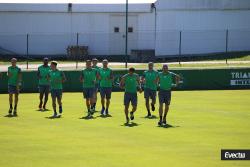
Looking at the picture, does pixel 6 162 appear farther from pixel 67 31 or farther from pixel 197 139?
pixel 67 31

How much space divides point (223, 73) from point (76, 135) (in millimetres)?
19135

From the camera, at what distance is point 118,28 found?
52938 millimetres

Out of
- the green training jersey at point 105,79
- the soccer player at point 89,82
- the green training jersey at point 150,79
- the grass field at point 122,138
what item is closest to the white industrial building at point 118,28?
the grass field at point 122,138

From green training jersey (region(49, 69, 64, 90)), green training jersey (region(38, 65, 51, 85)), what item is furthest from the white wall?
green training jersey (region(49, 69, 64, 90))

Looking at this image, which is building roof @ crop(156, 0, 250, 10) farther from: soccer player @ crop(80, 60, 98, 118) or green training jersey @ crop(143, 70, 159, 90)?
soccer player @ crop(80, 60, 98, 118)

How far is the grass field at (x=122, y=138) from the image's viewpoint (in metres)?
17.9

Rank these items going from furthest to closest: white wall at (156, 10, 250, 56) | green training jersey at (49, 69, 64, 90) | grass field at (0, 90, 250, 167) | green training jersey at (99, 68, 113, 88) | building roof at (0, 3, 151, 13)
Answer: building roof at (0, 3, 151, 13) → white wall at (156, 10, 250, 56) → green training jersey at (99, 68, 113, 88) → green training jersey at (49, 69, 64, 90) → grass field at (0, 90, 250, 167)

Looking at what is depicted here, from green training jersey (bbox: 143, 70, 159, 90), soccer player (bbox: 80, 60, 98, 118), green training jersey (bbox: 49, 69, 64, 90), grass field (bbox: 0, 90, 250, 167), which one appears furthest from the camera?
green training jersey (bbox: 143, 70, 159, 90)

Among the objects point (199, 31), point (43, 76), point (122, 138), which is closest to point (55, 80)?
point (43, 76)

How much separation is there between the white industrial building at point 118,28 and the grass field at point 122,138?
2123 cm

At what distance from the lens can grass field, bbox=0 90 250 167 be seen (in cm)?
1788

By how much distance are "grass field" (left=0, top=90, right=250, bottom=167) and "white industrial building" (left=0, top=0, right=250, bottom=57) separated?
21.2m

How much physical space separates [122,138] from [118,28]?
3192 centimetres

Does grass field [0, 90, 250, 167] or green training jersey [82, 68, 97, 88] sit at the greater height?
green training jersey [82, 68, 97, 88]
